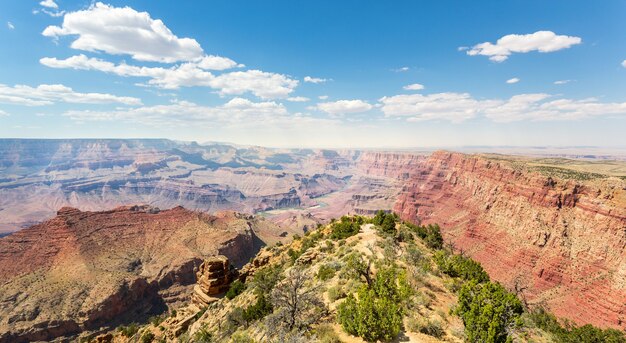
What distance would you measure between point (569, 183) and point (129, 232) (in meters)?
153

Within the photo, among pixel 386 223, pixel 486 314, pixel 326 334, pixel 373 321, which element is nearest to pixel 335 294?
pixel 326 334

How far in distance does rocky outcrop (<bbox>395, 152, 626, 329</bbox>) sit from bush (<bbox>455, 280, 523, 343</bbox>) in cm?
4942

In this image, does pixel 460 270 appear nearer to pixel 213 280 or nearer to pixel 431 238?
pixel 431 238

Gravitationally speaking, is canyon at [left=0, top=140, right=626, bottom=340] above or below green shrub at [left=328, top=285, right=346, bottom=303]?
below

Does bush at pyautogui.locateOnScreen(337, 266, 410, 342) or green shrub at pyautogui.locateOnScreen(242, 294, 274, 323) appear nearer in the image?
bush at pyautogui.locateOnScreen(337, 266, 410, 342)

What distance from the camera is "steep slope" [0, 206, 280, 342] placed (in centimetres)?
7656

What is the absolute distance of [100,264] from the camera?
97.2 meters

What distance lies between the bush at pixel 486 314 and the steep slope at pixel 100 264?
321ft

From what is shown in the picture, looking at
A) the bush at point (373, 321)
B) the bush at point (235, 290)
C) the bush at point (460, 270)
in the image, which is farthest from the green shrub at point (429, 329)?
the bush at point (235, 290)

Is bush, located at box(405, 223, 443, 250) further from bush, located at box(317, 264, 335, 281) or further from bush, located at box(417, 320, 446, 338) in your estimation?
bush, located at box(417, 320, 446, 338)

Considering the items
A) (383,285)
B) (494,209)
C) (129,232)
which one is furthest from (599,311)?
(129,232)

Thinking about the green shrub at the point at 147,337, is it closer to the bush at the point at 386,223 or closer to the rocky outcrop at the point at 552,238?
the bush at the point at 386,223

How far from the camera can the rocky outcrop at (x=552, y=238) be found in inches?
2301

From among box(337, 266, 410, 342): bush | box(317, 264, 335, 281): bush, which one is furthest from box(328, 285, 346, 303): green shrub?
box(337, 266, 410, 342): bush
